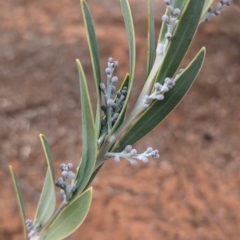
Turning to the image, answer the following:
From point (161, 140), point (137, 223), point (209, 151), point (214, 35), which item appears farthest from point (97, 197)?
point (214, 35)

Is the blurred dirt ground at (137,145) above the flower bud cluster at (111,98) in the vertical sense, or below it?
below

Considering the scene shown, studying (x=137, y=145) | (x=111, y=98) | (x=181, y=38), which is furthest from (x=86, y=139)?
(x=137, y=145)

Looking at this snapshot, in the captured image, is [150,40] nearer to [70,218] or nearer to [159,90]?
[159,90]

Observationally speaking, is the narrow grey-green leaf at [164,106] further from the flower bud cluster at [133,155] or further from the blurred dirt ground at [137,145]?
the blurred dirt ground at [137,145]

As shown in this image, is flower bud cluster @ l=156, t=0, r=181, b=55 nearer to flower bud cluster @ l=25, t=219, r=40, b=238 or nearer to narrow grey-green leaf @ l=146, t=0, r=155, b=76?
narrow grey-green leaf @ l=146, t=0, r=155, b=76

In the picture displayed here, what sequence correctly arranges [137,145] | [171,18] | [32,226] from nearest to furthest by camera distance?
1. [171,18]
2. [32,226]
3. [137,145]

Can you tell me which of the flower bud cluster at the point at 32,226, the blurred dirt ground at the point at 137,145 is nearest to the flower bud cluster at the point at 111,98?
the flower bud cluster at the point at 32,226

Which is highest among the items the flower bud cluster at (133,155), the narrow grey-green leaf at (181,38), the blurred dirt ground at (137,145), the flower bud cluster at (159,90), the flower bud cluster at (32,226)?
the narrow grey-green leaf at (181,38)
